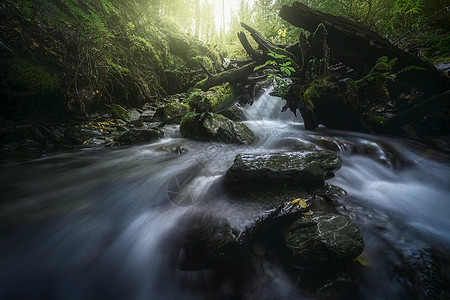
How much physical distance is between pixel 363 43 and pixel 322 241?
4641 mm

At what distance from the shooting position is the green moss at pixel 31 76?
3.64 meters

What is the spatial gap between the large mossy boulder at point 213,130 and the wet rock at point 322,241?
2.89 meters

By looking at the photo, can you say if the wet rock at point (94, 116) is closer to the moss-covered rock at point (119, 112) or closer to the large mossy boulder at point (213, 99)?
the moss-covered rock at point (119, 112)

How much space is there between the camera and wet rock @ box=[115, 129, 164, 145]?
4457 mm

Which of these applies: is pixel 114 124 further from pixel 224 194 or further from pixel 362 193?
pixel 362 193

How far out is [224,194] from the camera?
2.27 m

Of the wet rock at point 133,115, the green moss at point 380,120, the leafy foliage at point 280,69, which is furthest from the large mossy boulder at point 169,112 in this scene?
the green moss at point 380,120

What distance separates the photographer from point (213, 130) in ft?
15.0

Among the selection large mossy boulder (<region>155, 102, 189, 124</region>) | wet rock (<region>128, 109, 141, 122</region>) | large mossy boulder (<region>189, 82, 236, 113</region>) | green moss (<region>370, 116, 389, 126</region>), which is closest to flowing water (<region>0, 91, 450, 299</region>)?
green moss (<region>370, 116, 389, 126</region>)

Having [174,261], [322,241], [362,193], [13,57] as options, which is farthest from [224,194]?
[13,57]

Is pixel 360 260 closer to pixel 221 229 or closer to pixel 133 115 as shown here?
pixel 221 229

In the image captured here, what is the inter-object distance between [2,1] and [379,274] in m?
7.92

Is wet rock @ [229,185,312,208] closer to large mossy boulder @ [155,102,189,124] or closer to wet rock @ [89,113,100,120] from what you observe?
large mossy boulder @ [155,102,189,124]

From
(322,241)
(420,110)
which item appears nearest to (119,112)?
(322,241)
